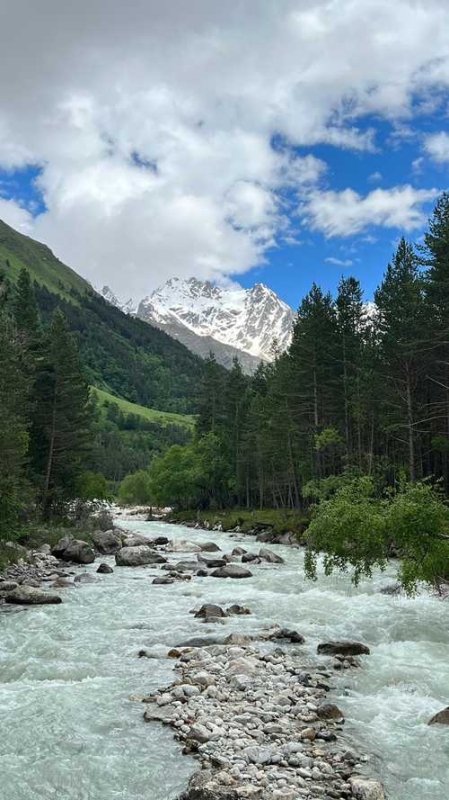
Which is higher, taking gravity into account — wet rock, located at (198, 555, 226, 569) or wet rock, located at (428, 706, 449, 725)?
wet rock, located at (428, 706, 449, 725)

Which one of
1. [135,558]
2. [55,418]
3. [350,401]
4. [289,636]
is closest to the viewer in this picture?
[289,636]

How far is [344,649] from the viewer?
1764 centimetres

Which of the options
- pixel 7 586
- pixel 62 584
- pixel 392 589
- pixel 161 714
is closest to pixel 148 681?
pixel 161 714

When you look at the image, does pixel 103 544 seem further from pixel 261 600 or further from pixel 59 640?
pixel 59 640

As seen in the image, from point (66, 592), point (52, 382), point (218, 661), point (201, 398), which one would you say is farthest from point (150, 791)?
point (201, 398)

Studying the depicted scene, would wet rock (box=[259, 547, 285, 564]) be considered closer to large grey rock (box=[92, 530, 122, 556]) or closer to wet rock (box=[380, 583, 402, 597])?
wet rock (box=[380, 583, 402, 597])

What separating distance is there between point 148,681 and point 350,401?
40812mm

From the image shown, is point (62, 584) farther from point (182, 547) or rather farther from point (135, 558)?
point (182, 547)

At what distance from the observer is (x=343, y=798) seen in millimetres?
9086

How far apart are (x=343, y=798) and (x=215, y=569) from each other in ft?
87.7

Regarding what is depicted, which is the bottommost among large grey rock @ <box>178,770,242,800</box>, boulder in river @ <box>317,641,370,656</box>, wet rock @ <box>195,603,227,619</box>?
wet rock @ <box>195,603,227,619</box>

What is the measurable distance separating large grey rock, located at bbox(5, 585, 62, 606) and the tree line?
1592 cm

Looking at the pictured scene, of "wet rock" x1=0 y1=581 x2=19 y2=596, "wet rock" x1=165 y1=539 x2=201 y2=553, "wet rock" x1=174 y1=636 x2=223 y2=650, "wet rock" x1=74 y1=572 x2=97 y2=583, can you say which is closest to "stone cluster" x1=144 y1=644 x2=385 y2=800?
"wet rock" x1=174 y1=636 x2=223 y2=650

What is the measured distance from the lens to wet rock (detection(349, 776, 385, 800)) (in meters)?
9.12
